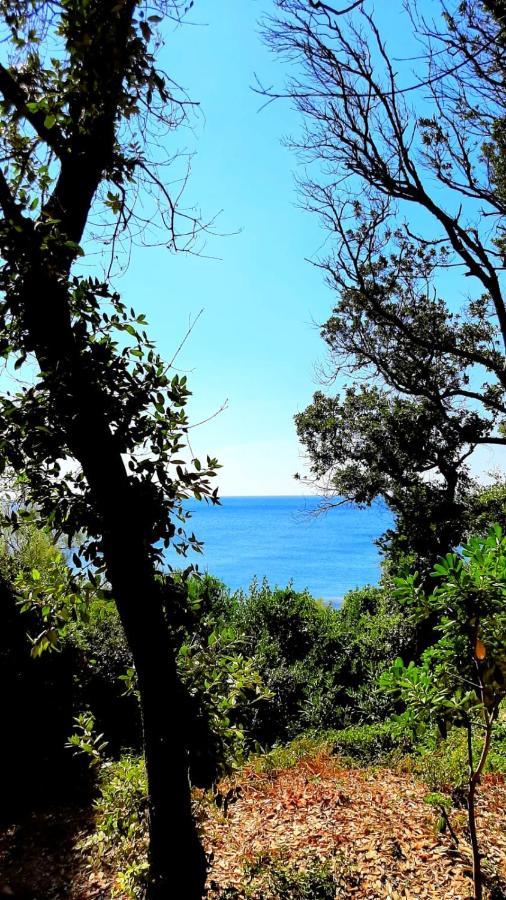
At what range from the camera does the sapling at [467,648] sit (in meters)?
2.96

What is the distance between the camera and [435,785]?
479 centimetres

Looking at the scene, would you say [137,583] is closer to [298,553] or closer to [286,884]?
[286,884]

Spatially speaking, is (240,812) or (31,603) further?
(240,812)

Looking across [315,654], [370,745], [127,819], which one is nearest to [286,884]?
[127,819]

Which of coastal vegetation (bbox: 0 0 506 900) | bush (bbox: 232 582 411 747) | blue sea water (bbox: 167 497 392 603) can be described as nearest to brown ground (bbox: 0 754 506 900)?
coastal vegetation (bbox: 0 0 506 900)

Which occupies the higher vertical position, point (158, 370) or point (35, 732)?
point (158, 370)

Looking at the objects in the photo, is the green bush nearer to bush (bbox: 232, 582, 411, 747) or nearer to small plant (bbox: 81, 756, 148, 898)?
bush (bbox: 232, 582, 411, 747)

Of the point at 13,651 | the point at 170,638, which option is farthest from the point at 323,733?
the point at 170,638

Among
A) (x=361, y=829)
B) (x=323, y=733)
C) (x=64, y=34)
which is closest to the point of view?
(x=64, y=34)

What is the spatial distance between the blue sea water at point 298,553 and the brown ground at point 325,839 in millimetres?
8026

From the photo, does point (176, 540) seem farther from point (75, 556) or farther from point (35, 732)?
point (35, 732)

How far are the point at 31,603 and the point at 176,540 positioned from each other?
2.51 ft

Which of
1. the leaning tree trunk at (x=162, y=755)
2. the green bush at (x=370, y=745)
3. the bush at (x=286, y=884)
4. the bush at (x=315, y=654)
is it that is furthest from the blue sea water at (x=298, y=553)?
the leaning tree trunk at (x=162, y=755)

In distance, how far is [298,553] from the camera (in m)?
78.6
